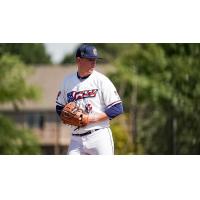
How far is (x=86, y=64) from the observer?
7816 millimetres

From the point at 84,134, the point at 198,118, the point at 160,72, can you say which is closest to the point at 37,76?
the point at 160,72

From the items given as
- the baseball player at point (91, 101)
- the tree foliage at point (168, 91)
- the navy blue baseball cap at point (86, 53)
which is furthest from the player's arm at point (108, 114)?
A: the tree foliage at point (168, 91)

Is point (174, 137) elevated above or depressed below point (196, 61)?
below

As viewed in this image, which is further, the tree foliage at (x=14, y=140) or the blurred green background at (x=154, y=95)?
the tree foliage at (x=14, y=140)

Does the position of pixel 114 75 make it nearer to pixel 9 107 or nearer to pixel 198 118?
pixel 198 118

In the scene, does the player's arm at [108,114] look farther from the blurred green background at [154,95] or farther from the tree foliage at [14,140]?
the tree foliage at [14,140]

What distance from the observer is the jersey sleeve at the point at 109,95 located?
7.74 m

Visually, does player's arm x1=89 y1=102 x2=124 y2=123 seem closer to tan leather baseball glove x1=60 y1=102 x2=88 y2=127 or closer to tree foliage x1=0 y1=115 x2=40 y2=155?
tan leather baseball glove x1=60 y1=102 x2=88 y2=127

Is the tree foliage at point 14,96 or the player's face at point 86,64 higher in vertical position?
the player's face at point 86,64

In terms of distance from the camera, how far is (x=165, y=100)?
24125 mm

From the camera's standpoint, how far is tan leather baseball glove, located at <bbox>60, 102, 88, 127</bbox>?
7708 mm

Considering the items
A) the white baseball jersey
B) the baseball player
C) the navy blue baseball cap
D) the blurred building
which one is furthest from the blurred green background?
the blurred building

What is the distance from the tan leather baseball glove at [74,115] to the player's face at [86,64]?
15.7 inches
